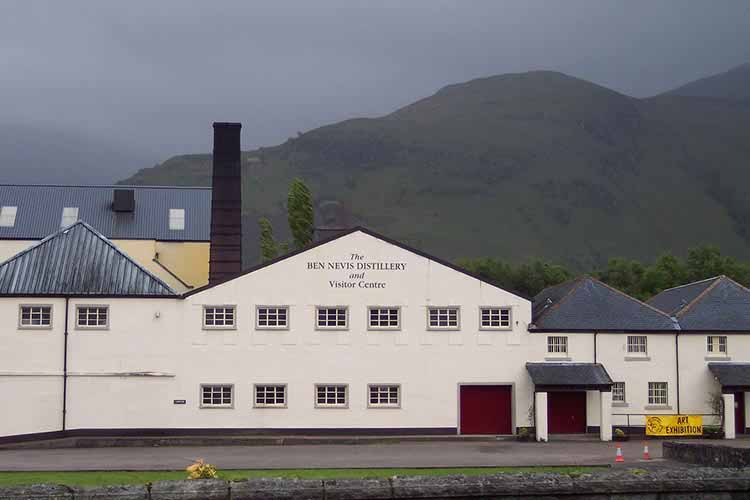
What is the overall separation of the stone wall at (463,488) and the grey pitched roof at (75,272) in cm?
2897

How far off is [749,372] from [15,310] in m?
31.6

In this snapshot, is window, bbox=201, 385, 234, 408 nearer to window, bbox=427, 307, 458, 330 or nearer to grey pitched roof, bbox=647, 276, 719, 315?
window, bbox=427, 307, 458, 330

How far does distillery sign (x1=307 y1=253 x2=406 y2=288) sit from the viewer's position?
40594 mm

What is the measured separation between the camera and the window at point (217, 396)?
39656mm

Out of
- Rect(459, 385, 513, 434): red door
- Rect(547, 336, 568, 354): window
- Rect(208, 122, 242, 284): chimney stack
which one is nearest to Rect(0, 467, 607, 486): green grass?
Rect(459, 385, 513, 434): red door

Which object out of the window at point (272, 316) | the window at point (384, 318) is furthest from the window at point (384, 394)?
the window at point (272, 316)

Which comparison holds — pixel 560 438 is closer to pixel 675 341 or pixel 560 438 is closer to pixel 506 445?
pixel 506 445

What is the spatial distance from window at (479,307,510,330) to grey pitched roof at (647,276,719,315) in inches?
357

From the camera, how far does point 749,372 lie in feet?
134

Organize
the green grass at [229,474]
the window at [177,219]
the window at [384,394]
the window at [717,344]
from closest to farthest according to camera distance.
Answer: the green grass at [229,474] < the window at [384,394] < the window at [717,344] < the window at [177,219]

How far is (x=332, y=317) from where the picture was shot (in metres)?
40.7

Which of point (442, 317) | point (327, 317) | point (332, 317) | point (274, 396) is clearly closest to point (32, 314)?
point (274, 396)

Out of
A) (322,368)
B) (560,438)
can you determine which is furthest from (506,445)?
(322,368)

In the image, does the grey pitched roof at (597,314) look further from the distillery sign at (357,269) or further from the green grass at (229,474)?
the green grass at (229,474)
